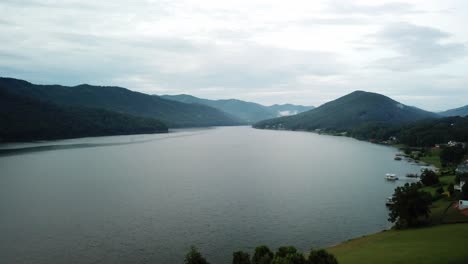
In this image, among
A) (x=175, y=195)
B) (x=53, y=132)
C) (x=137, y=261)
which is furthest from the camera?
(x=53, y=132)

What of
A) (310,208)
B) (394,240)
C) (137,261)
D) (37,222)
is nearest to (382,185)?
(310,208)

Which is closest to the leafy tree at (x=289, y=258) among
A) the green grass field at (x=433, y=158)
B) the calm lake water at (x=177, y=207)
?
the calm lake water at (x=177, y=207)

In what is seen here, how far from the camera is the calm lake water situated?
39906mm

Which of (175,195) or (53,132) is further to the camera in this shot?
(53,132)

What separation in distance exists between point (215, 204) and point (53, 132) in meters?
151

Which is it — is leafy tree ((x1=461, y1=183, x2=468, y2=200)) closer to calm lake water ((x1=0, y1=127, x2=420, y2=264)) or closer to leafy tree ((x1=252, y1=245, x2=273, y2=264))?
calm lake water ((x1=0, y1=127, x2=420, y2=264))

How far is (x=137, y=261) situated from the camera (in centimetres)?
3625

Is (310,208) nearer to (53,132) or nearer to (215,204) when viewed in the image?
(215,204)

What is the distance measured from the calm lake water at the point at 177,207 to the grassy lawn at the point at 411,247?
424 cm

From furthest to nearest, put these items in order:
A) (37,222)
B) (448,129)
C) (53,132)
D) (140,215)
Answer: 1. (53,132)
2. (448,129)
3. (140,215)
4. (37,222)

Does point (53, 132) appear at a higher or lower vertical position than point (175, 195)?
higher

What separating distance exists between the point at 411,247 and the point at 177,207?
104 ft

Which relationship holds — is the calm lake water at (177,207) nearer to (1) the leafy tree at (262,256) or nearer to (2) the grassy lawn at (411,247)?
(2) the grassy lawn at (411,247)

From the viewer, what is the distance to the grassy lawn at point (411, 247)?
99.7ft
